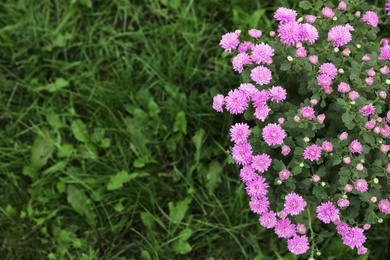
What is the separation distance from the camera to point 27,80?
2.72 m

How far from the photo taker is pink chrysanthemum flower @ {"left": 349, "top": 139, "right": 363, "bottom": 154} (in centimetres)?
169

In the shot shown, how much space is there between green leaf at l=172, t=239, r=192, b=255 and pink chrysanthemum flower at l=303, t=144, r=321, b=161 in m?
0.94

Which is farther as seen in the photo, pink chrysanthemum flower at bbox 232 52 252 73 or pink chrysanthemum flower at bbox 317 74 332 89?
pink chrysanthemum flower at bbox 232 52 252 73

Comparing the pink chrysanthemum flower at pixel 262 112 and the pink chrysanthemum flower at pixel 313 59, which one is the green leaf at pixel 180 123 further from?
the pink chrysanthemum flower at pixel 313 59

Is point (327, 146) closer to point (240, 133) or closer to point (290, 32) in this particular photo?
point (240, 133)

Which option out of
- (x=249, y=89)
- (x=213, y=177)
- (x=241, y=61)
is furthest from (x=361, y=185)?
(x=213, y=177)

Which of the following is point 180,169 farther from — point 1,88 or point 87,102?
point 1,88

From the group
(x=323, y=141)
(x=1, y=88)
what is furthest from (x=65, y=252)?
(x=323, y=141)

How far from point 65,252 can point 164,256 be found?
541 millimetres

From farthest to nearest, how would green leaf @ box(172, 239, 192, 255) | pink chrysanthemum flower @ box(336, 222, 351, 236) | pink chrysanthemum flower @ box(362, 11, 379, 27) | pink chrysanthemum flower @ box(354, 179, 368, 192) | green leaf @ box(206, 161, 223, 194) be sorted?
1. green leaf @ box(206, 161, 223, 194)
2. green leaf @ box(172, 239, 192, 255)
3. pink chrysanthemum flower @ box(362, 11, 379, 27)
4. pink chrysanthemum flower @ box(336, 222, 351, 236)
5. pink chrysanthemum flower @ box(354, 179, 368, 192)

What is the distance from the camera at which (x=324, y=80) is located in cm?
171

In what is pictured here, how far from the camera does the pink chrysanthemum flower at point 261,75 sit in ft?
5.83

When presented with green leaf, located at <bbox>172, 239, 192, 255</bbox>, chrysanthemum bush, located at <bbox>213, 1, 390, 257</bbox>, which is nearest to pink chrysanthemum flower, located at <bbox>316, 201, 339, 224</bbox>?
chrysanthemum bush, located at <bbox>213, 1, 390, 257</bbox>

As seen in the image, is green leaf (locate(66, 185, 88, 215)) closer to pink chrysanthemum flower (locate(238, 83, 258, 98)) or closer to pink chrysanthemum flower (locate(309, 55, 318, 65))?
pink chrysanthemum flower (locate(238, 83, 258, 98))
